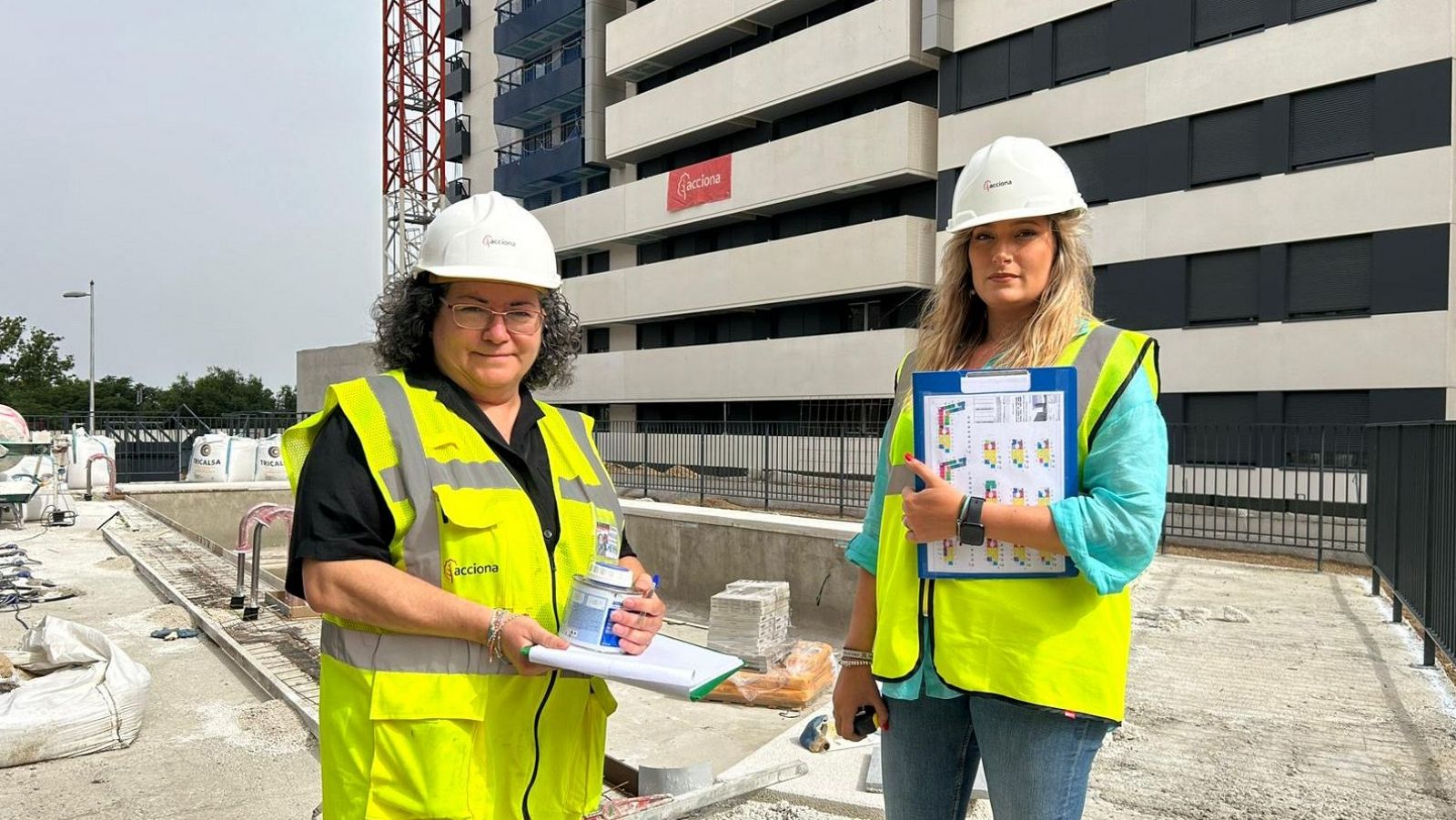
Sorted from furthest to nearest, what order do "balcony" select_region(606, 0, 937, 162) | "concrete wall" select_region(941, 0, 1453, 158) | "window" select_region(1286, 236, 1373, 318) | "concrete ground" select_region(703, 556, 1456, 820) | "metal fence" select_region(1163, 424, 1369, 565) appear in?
"balcony" select_region(606, 0, 937, 162), "window" select_region(1286, 236, 1373, 318), "concrete wall" select_region(941, 0, 1453, 158), "metal fence" select_region(1163, 424, 1369, 565), "concrete ground" select_region(703, 556, 1456, 820)

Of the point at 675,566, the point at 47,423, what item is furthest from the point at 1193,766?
the point at 47,423

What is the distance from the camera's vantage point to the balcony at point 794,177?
25109mm

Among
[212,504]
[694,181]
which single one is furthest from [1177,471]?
[694,181]

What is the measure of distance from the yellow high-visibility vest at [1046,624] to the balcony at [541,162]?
36.9m

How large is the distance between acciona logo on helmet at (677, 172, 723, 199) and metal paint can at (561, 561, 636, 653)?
29537 millimetres

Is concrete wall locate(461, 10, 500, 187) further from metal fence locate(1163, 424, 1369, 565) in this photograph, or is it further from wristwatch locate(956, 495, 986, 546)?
wristwatch locate(956, 495, 986, 546)

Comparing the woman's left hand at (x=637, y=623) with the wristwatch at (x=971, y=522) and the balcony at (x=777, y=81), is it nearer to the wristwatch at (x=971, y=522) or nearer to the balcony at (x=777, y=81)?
the wristwatch at (x=971, y=522)

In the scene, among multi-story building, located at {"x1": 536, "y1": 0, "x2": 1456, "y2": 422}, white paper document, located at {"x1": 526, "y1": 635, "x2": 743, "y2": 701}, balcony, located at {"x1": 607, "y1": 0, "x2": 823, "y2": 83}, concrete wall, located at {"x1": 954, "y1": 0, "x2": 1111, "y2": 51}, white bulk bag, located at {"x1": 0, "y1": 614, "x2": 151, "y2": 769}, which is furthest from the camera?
balcony, located at {"x1": 607, "y1": 0, "x2": 823, "y2": 83}

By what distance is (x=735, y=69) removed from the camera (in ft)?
97.1

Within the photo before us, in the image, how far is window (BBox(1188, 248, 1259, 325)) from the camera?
19.4 meters

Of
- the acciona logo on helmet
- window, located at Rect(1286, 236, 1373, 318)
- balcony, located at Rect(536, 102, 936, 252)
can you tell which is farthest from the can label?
the acciona logo on helmet

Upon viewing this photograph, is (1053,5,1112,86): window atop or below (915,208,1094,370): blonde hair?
atop

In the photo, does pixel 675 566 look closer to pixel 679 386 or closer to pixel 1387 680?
pixel 1387 680

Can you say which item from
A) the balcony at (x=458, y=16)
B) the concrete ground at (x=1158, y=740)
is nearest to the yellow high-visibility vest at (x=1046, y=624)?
the concrete ground at (x=1158, y=740)
